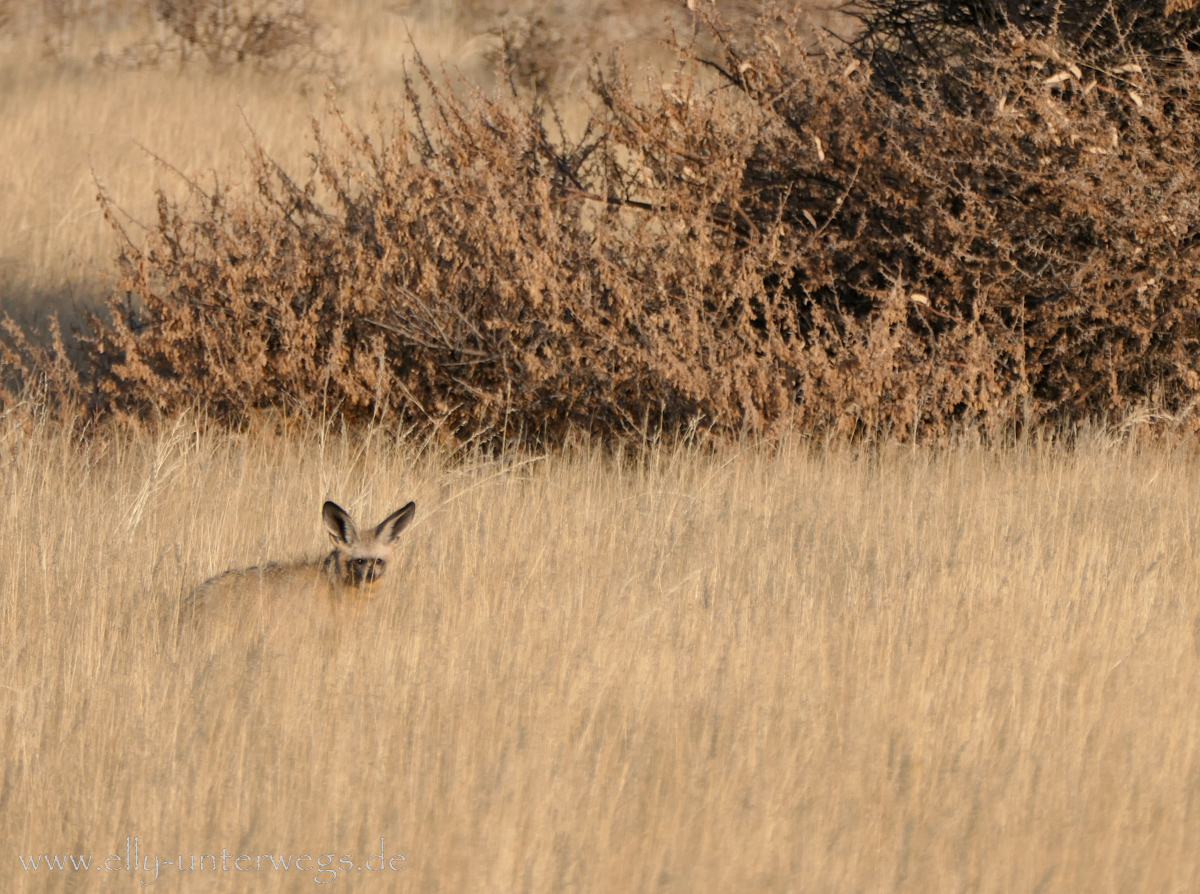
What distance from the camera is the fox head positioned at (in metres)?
4.65

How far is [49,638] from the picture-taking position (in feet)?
13.6

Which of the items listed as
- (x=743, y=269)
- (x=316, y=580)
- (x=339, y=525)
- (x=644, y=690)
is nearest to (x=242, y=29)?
(x=743, y=269)

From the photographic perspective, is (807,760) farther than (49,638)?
No

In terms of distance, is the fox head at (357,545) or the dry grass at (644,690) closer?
the dry grass at (644,690)

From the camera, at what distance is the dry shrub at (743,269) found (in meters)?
6.69

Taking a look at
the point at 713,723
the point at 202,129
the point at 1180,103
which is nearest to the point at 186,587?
the point at 713,723

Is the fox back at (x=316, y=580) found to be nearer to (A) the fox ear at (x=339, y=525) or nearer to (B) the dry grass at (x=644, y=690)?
(A) the fox ear at (x=339, y=525)

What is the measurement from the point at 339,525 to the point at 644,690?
1.44m

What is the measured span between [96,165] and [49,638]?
1165 cm

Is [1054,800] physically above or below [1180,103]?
below

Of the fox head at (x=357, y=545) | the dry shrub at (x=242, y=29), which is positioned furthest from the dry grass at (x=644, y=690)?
the dry shrub at (x=242, y=29)

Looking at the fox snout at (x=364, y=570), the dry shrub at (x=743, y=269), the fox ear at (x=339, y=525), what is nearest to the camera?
the fox snout at (x=364, y=570)

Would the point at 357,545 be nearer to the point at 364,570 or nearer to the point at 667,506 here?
the point at 364,570

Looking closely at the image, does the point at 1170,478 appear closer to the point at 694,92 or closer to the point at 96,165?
the point at 694,92
